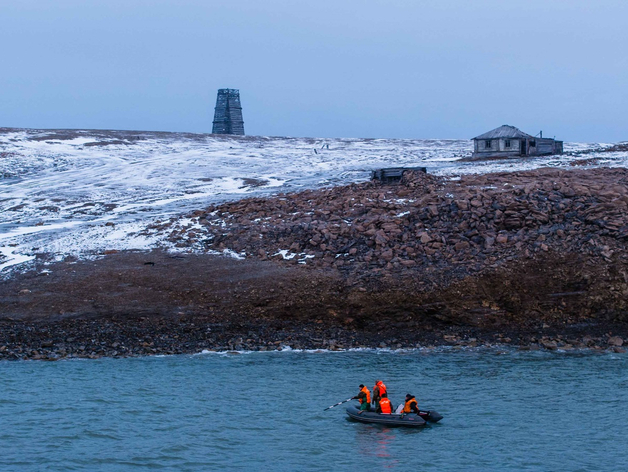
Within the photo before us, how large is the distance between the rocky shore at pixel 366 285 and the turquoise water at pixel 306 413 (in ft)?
5.56

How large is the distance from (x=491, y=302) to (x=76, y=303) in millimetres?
16264

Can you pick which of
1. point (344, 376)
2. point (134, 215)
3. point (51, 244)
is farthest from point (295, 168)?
point (344, 376)

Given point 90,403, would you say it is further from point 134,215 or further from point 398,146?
point 398,146

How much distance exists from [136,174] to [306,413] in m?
45.6

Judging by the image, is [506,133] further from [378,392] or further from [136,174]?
[378,392]

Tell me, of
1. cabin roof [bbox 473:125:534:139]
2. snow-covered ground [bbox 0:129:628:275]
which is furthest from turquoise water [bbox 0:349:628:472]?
cabin roof [bbox 473:125:534:139]

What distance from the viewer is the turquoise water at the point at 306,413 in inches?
603

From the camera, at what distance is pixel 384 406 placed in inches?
703

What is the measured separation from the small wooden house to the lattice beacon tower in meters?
53.8

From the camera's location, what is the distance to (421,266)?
28203 millimetres

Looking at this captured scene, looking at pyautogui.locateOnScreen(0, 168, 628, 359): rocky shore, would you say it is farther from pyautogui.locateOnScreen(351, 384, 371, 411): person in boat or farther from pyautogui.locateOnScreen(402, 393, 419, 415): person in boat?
pyautogui.locateOnScreen(402, 393, 419, 415): person in boat

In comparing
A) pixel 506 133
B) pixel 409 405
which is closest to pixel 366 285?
pixel 409 405

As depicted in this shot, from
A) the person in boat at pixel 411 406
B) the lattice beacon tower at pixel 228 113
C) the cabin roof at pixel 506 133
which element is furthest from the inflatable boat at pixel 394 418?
the lattice beacon tower at pixel 228 113

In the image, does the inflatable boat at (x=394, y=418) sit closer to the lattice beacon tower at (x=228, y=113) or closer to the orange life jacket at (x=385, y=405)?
the orange life jacket at (x=385, y=405)
